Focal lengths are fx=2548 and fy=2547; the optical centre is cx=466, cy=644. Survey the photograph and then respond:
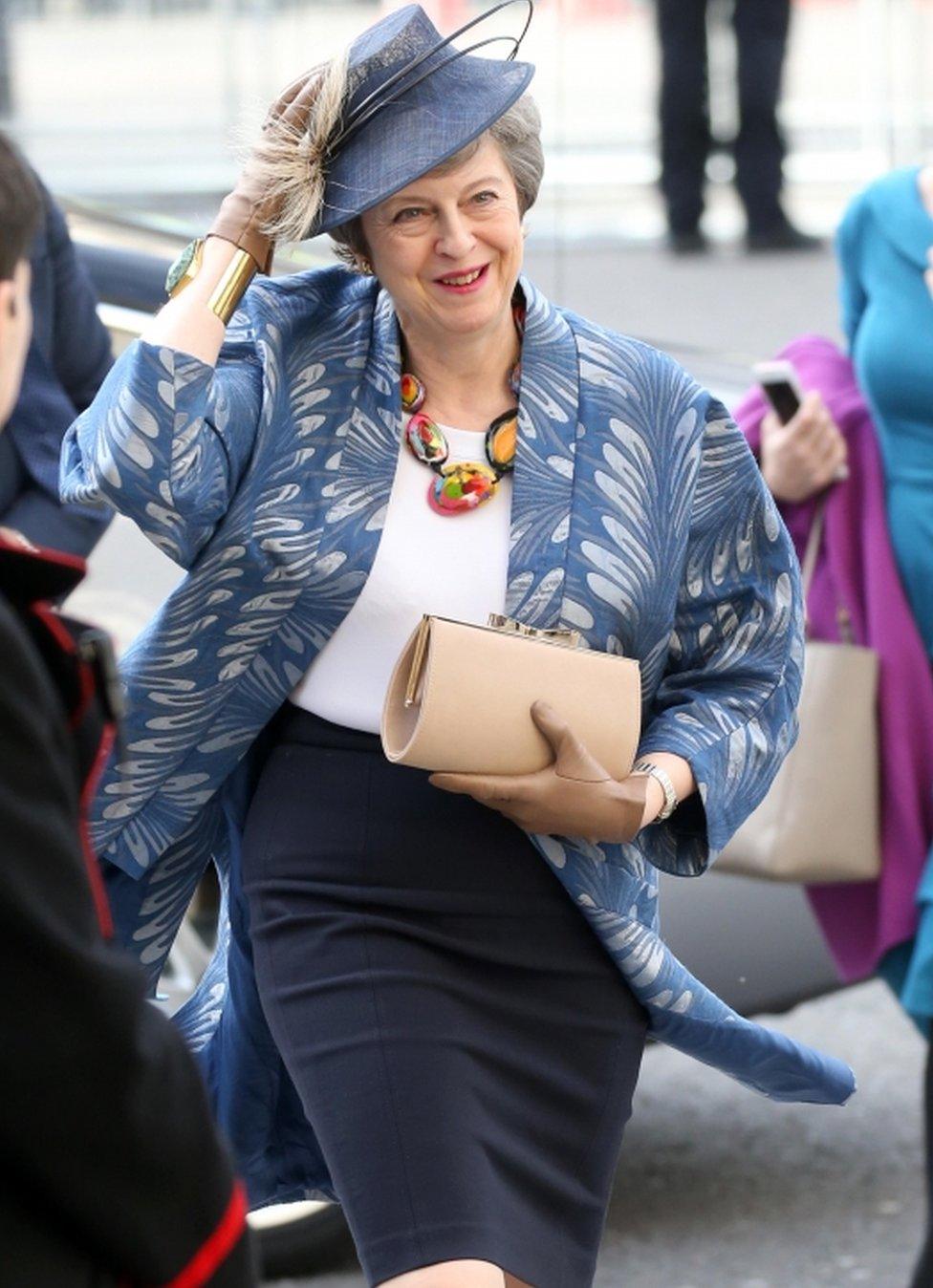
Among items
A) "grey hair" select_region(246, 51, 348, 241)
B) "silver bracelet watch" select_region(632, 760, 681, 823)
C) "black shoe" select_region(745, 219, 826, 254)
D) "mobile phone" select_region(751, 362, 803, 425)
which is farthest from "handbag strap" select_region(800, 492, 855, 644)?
"black shoe" select_region(745, 219, 826, 254)

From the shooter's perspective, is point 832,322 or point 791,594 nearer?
point 791,594

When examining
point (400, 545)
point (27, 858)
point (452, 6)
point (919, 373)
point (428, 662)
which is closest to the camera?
point (27, 858)

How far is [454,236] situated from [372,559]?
0.36 metres

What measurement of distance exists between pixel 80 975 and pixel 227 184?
4.42 m

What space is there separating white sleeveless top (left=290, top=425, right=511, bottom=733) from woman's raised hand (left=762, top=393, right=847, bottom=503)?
1010mm

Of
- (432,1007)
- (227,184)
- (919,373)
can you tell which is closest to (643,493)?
(432,1007)

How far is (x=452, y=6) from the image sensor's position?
584 centimetres

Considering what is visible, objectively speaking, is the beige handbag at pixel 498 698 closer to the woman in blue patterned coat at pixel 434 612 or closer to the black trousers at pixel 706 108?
the woman in blue patterned coat at pixel 434 612

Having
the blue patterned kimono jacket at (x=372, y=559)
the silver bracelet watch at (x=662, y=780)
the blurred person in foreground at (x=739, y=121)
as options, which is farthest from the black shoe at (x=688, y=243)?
the silver bracelet watch at (x=662, y=780)

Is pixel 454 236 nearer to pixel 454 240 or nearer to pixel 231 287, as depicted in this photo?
pixel 454 240

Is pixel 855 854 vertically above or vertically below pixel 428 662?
below

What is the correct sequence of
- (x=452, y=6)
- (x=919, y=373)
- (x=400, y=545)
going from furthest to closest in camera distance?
(x=452, y=6) → (x=919, y=373) → (x=400, y=545)

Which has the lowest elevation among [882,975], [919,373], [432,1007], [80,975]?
[882,975]

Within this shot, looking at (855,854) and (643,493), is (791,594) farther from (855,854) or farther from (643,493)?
(855,854)
